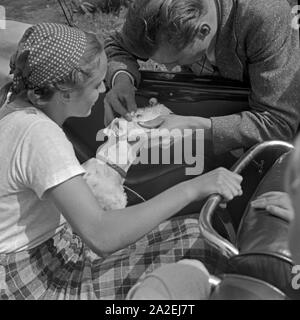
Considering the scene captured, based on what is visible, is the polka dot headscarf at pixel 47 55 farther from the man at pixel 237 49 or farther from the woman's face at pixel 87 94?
the man at pixel 237 49

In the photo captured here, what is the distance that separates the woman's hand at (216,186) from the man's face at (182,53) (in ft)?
1.78

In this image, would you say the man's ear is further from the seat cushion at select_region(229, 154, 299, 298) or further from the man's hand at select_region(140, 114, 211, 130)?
the seat cushion at select_region(229, 154, 299, 298)

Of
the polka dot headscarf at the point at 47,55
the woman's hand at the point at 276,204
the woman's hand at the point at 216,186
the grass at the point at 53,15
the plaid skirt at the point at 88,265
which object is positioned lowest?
the grass at the point at 53,15

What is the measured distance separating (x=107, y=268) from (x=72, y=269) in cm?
12

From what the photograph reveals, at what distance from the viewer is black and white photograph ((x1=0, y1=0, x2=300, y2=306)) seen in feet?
4.49

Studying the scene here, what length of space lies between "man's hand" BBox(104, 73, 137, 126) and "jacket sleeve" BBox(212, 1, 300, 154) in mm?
378

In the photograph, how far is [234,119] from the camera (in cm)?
201

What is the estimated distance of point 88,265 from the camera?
5.62 ft

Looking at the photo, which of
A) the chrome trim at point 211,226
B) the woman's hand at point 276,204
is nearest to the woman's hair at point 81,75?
the chrome trim at point 211,226

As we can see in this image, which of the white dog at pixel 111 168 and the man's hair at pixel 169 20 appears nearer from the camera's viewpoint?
the man's hair at pixel 169 20

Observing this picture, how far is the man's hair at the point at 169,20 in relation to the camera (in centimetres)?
181

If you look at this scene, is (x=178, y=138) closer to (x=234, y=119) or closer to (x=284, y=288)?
(x=234, y=119)

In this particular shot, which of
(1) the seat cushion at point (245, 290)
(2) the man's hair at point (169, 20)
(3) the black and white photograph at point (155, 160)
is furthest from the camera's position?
(2) the man's hair at point (169, 20)
